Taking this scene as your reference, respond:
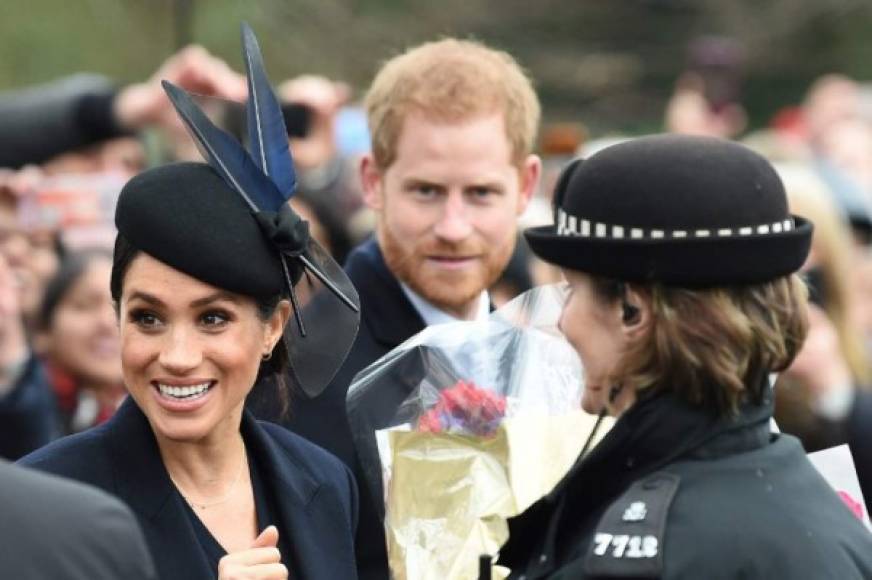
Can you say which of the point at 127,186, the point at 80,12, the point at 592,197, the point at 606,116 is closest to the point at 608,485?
the point at 592,197

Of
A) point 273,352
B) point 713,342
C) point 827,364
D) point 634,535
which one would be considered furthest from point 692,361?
point 827,364

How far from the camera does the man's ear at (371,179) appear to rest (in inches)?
243

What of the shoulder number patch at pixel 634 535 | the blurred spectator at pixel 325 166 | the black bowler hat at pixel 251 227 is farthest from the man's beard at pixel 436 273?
the shoulder number patch at pixel 634 535

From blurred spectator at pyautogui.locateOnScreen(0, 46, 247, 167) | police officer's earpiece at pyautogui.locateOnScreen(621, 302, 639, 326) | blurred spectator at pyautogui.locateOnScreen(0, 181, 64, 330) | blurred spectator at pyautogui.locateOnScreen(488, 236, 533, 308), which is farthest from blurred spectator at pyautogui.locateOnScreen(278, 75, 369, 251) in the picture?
police officer's earpiece at pyautogui.locateOnScreen(621, 302, 639, 326)

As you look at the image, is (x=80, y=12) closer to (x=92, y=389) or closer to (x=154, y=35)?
(x=154, y=35)

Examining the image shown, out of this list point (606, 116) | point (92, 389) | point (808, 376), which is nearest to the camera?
point (808, 376)

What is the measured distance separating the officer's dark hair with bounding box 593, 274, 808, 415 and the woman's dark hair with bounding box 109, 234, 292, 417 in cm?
106

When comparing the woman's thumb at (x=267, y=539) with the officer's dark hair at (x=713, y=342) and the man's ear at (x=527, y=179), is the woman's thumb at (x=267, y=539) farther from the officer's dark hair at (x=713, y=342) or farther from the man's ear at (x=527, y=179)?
the man's ear at (x=527, y=179)

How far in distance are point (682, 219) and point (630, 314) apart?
215mm

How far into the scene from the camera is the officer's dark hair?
13.3ft

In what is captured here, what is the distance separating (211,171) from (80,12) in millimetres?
7927

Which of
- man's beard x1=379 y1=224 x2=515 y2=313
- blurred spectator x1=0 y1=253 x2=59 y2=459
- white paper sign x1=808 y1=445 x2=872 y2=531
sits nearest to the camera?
white paper sign x1=808 y1=445 x2=872 y2=531

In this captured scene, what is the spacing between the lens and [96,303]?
327 inches

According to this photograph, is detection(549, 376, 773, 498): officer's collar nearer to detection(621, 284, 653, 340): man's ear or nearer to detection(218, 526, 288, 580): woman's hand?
detection(621, 284, 653, 340): man's ear
